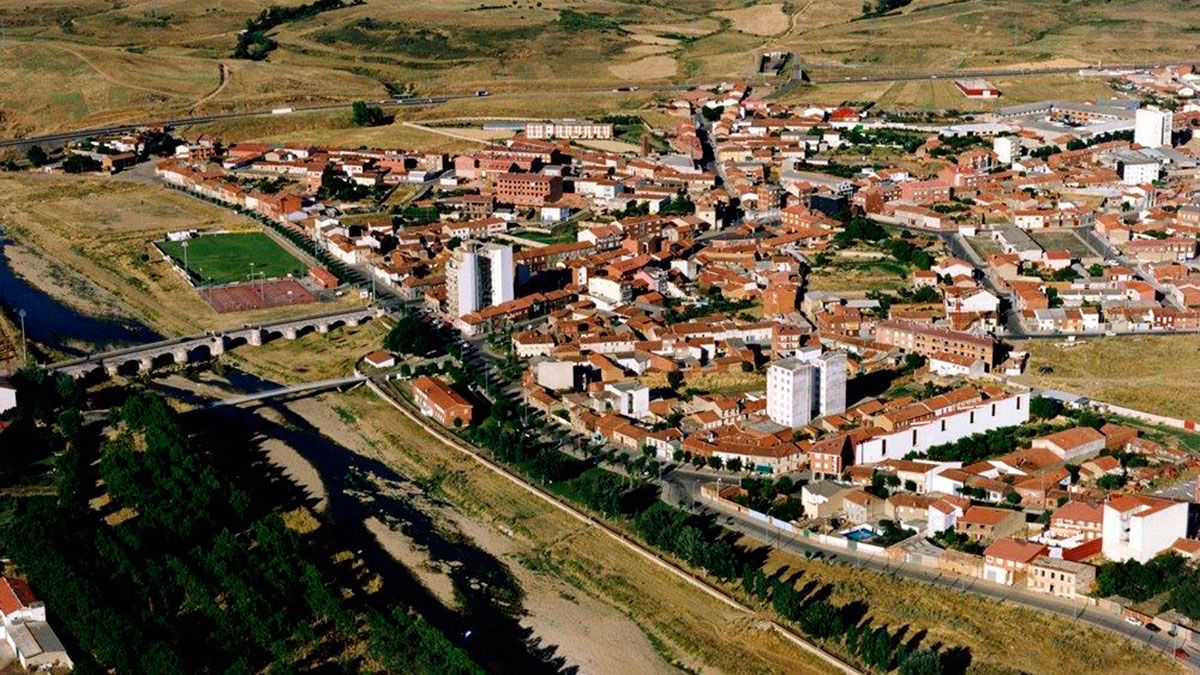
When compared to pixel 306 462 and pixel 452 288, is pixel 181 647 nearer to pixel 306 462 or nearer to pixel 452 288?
pixel 306 462

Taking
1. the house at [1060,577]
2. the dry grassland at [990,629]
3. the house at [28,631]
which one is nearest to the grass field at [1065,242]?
the house at [1060,577]

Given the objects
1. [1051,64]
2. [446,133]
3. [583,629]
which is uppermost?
[1051,64]

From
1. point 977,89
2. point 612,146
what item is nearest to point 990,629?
point 612,146

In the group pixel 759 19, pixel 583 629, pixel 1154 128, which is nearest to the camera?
pixel 583 629

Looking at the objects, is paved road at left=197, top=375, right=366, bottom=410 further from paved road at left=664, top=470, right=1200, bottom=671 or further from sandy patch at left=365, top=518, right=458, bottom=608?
paved road at left=664, top=470, right=1200, bottom=671

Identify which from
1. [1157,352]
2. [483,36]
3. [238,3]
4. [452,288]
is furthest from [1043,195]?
[238,3]

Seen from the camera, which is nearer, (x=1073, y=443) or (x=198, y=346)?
(x=1073, y=443)

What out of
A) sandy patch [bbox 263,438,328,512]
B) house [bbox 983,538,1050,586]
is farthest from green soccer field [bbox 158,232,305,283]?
house [bbox 983,538,1050,586]

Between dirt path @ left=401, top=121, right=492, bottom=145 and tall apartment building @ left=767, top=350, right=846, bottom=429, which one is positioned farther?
dirt path @ left=401, top=121, right=492, bottom=145

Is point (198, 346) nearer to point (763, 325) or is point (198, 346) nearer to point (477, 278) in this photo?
point (477, 278)
